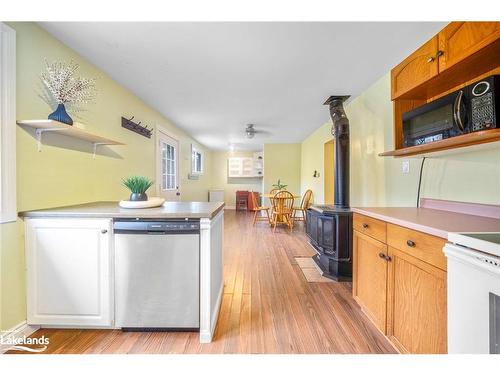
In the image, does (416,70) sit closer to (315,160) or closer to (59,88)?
(59,88)

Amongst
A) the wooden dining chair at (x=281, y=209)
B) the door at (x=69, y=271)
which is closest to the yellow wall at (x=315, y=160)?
the wooden dining chair at (x=281, y=209)

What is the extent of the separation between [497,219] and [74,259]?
2594 millimetres

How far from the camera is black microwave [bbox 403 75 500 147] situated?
3.46ft

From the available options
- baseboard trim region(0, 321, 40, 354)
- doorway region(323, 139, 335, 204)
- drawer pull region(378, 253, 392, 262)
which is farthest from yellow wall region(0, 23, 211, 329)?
doorway region(323, 139, 335, 204)

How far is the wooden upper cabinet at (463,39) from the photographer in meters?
1.08

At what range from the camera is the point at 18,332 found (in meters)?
1.40

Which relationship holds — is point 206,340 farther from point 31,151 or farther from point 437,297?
point 31,151

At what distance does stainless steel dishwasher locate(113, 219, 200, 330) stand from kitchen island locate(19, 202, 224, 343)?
3cm

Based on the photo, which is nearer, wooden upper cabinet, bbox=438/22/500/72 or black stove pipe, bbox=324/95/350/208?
wooden upper cabinet, bbox=438/22/500/72

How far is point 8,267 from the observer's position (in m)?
1.36

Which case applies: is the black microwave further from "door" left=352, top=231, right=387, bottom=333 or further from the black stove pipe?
the black stove pipe

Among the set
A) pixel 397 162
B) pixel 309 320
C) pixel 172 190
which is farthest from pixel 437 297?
pixel 172 190

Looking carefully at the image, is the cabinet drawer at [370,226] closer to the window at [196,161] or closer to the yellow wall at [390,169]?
the yellow wall at [390,169]

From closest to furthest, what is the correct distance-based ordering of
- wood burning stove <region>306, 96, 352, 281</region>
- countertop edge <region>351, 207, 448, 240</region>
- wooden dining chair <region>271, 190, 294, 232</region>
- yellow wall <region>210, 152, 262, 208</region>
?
countertop edge <region>351, 207, 448, 240</region> < wood burning stove <region>306, 96, 352, 281</region> < wooden dining chair <region>271, 190, 294, 232</region> < yellow wall <region>210, 152, 262, 208</region>
